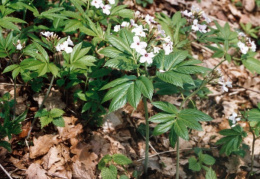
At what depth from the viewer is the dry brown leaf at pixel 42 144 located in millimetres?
2209

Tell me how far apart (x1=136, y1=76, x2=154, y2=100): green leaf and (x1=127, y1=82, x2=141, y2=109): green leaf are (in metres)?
0.03

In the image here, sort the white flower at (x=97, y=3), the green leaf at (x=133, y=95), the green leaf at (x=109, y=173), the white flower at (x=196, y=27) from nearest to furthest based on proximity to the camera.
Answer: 1. the green leaf at (x=133, y=95)
2. the green leaf at (x=109, y=173)
3. the white flower at (x=97, y=3)
4. the white flower at (x=196, y=27)

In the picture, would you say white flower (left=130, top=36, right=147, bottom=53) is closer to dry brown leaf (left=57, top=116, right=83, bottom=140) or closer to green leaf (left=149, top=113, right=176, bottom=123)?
green leaf (left=149, top=113, right=176, bottom=123)

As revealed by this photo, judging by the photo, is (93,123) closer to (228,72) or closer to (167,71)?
(167,71)

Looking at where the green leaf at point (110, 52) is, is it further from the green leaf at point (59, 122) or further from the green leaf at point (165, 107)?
the green leaf at point (59, 122)

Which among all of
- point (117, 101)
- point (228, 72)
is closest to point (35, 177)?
point (117, 101)

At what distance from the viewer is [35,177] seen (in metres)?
2.01

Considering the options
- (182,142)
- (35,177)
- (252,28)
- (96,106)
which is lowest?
(182,142)

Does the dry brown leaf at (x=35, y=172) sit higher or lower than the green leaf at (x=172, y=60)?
lower

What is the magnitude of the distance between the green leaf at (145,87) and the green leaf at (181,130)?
13.1 inches

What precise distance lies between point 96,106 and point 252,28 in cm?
375

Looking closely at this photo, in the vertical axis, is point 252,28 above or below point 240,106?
above

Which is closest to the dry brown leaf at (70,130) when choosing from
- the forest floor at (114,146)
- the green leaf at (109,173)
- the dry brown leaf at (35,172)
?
the forest floor at (114,146)

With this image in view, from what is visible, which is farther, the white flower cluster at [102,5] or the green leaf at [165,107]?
the white flower cluster at [102,5]
